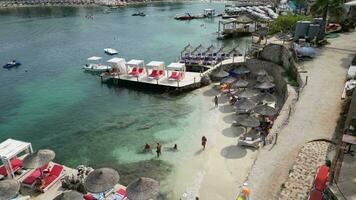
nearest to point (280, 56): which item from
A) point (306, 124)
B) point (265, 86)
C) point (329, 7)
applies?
point (265, 86)

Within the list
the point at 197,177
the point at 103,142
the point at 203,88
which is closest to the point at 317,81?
the point at 203,88

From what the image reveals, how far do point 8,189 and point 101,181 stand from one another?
17.9 feet

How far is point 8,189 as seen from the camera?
17.4m

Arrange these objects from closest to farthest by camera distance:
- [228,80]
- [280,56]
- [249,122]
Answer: [249,122], [228,80], [280,56]

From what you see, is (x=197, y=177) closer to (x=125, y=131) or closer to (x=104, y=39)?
(x=125, y=131)

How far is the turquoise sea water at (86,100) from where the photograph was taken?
26.7 metres

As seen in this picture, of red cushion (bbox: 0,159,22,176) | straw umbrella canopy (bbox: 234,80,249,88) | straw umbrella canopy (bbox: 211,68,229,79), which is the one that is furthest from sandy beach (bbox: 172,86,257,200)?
red cushion (bbox: 0,159,22,176)

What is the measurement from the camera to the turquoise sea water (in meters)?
26.7

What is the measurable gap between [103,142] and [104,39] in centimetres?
4660

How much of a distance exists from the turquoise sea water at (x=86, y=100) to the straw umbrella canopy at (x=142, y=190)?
6327mm

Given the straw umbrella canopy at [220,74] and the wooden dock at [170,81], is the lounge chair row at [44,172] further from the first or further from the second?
the straw umbrella canopy at [220,74]

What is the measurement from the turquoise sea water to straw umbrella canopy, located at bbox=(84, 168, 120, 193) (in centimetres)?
545

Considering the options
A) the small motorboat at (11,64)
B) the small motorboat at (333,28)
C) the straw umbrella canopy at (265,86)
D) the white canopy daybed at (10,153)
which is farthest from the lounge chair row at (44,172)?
the small motorboat at (333,28)

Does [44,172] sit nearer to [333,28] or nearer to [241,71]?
[241,71]
